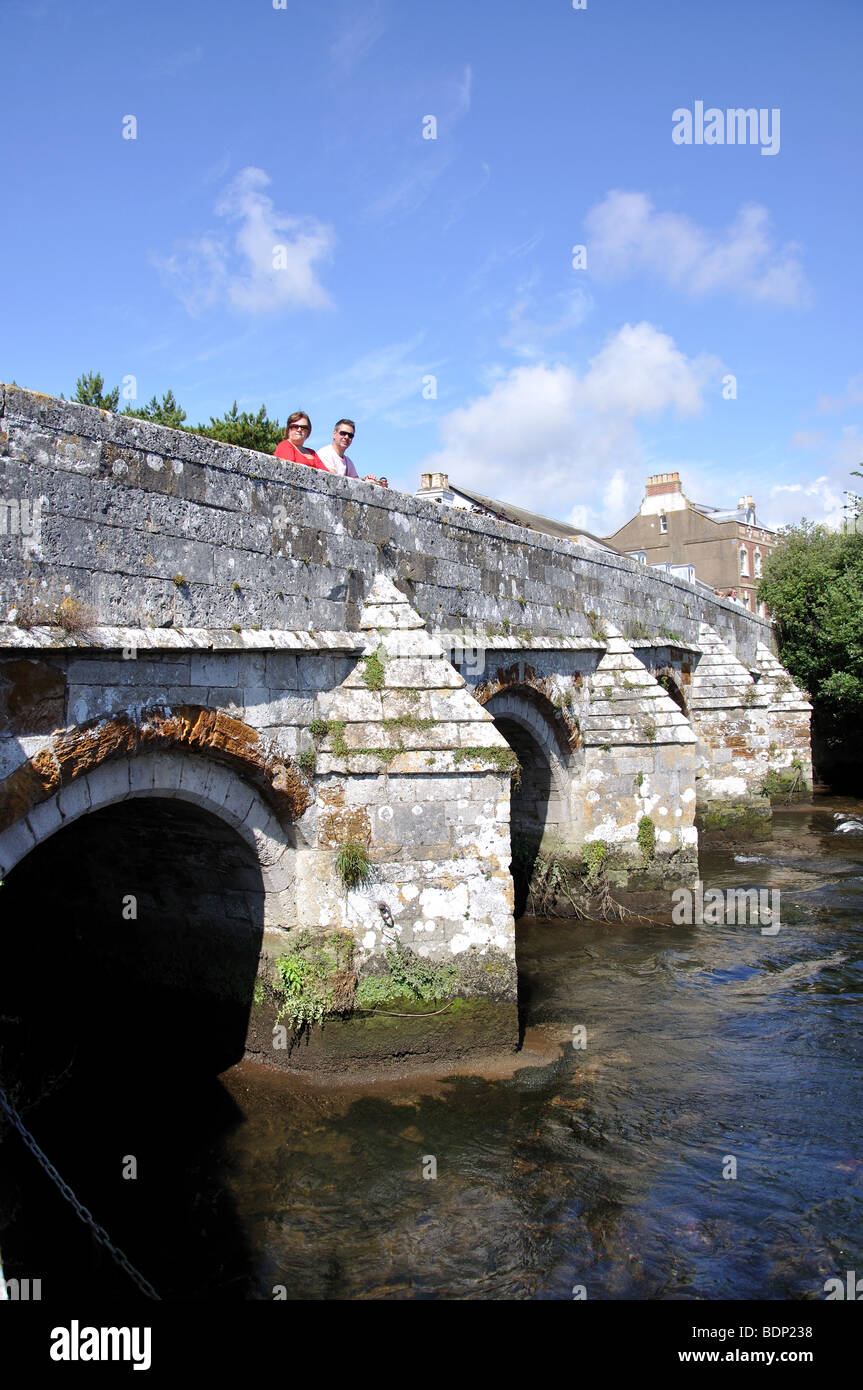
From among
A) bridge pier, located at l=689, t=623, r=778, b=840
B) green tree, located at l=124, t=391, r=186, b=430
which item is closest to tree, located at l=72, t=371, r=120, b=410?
green tree, located at l=124, t=391, r=186, b=430

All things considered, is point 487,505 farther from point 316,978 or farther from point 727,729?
point 316,978

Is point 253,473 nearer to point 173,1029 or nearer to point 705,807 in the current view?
point 173,1029

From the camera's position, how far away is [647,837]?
1153 centimetres

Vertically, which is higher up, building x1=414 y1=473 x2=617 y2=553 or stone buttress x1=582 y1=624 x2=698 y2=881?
building x1=414 y1=473 x2=617 y2=553

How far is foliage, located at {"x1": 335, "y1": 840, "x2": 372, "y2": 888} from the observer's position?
263 inches

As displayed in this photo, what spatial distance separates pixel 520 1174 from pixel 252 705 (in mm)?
3363

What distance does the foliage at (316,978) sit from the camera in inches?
261

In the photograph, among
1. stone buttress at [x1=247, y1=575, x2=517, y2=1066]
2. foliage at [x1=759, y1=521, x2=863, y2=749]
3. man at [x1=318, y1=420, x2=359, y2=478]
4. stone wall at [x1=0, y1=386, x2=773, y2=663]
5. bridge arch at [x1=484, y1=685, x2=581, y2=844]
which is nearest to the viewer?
stone wall at [x1=0, y1=386, x2=773, y2=663]

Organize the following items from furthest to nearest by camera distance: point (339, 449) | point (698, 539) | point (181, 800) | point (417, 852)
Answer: point (698, 539) < point (339, 449) < point (417, 852) < point (181, 800)

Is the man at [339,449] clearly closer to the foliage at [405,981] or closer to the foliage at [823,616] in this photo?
the foliage at [405,981]

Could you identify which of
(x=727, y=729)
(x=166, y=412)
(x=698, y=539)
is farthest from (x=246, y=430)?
(x=698, y=539)

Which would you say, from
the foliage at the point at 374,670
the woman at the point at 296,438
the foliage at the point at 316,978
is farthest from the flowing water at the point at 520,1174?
the woman at the point at 296,438

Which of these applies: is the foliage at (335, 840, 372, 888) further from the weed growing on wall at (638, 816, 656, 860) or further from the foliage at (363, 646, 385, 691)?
the weed growing on wall at (638, 816, 656, 860)

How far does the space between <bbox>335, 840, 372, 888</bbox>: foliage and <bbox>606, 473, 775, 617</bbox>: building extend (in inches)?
1110
